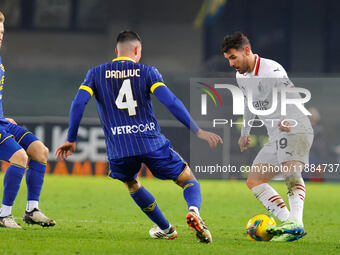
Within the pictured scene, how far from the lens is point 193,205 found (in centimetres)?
669

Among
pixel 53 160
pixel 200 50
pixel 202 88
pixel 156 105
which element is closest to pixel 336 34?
pixel 200 50

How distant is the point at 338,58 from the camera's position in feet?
84.3

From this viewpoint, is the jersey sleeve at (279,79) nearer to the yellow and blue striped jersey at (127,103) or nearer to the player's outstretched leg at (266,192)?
the player's outstretched leg at (266,192)

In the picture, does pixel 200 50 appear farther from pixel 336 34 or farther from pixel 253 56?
pixel 253 56

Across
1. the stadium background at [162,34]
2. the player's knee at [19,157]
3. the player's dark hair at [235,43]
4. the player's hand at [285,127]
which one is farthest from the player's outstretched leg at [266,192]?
the stadium background at [162,34]

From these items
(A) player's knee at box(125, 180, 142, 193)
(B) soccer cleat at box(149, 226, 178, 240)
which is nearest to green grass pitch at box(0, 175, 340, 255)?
(B) soccer cleat at box(149, 226, 178, 240)

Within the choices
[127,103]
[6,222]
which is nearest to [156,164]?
[127,103]

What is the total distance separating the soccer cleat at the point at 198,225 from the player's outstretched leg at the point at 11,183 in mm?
2026

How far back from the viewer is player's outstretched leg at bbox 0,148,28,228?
753 cm

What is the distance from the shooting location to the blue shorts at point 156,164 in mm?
6836

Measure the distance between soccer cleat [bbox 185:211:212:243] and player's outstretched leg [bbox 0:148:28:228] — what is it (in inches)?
79.8

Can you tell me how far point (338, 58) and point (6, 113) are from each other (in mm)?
11772

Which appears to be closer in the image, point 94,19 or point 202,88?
point 202,88

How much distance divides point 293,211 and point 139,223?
2.22m
